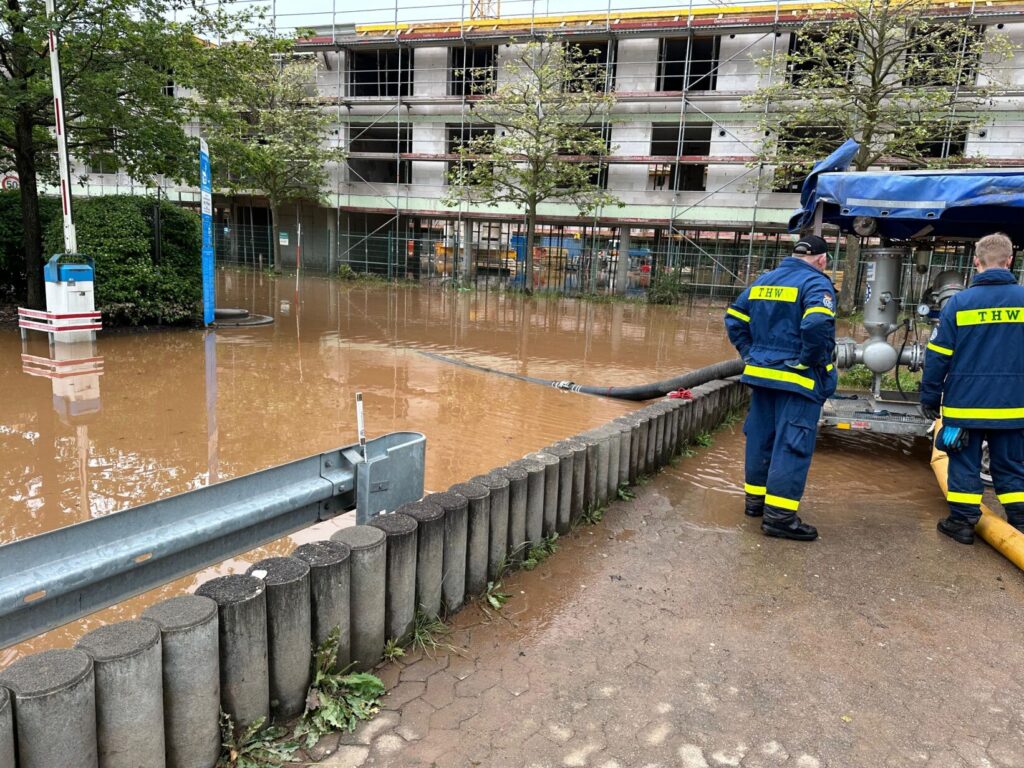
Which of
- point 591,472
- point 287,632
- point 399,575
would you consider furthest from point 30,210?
point 287,632

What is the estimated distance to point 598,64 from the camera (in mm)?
23812

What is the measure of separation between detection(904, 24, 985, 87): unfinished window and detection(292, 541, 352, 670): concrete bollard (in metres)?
19.7

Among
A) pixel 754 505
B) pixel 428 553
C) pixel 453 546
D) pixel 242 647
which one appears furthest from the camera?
pixel 754 505

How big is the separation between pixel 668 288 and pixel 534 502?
20.2 m

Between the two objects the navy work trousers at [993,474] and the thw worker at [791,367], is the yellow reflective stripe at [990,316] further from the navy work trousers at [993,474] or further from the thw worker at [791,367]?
the thw worker at [791,367]

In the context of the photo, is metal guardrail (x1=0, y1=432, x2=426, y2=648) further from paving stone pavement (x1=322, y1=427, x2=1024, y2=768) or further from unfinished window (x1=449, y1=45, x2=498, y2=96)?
unfinished window (x1=449, y1=45, x2=498, y2=96)

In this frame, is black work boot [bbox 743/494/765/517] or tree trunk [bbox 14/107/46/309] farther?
tree trunk [bbox 14/107/46/309]

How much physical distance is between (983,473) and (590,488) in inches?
131

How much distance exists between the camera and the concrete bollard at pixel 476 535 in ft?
11.2

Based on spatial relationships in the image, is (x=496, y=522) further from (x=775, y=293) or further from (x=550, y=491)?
(x=775, y=293)

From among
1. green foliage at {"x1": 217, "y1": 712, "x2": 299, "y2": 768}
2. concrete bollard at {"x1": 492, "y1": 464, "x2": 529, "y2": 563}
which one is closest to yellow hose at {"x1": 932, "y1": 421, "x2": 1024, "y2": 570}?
concrete bollard at {"x1": 492, "y1": 464, "x2": 529, "y2": 563}

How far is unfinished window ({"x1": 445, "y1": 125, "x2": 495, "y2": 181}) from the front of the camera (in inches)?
1046

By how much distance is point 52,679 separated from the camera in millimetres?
1879

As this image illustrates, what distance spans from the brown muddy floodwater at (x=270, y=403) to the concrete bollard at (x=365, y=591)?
1373 millimetres
